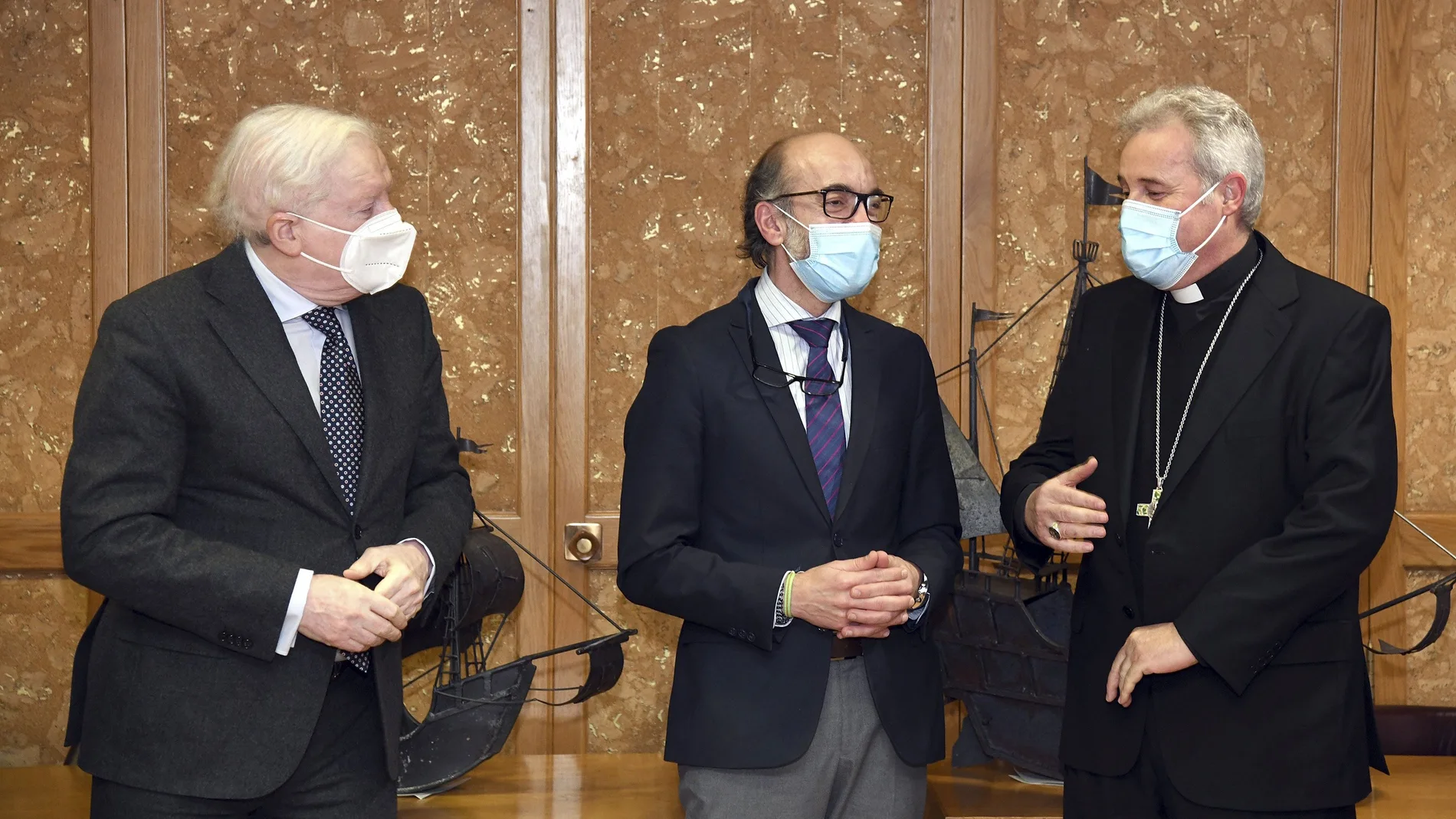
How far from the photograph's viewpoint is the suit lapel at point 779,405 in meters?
2.27

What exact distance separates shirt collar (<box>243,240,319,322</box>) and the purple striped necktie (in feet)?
2.87

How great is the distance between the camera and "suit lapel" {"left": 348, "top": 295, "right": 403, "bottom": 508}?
6.84 feet

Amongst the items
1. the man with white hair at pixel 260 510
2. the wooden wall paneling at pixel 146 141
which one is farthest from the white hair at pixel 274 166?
the wooden wall paneling at pixel 146 141

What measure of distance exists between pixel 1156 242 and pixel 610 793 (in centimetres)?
181

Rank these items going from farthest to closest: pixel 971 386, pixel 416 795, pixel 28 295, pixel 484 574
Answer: pixel 28 295 → pixel 971 386 → pixel 416 795 → pixel 484 574

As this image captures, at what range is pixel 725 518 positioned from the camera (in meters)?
2.29

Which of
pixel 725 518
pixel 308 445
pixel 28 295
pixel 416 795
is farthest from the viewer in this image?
pixel 28 295

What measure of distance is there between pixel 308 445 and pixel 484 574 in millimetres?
857

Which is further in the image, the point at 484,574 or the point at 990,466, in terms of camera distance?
the point at 990,466

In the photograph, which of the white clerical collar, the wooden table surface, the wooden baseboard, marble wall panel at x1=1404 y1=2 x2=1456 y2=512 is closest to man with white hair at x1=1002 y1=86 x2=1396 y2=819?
the white clerical collar

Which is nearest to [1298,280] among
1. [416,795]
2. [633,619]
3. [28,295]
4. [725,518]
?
[725,518]

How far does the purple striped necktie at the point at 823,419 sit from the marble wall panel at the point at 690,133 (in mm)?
1100

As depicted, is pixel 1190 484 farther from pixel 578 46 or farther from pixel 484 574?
pixel 578 46

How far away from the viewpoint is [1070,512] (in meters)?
2.22
